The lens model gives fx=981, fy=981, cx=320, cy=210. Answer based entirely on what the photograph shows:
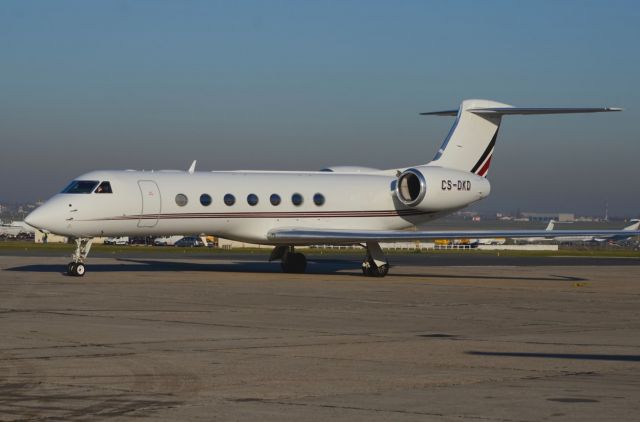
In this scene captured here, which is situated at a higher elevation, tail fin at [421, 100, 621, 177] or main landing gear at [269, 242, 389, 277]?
tail fin at [421, 100, 621, 177]

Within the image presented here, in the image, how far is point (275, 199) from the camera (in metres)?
29.2

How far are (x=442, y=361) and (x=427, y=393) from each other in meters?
2.23

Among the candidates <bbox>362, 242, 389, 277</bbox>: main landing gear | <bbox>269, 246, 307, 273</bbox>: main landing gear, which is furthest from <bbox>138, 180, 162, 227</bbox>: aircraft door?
<bbox>362, 242, 389, 277</bbox>: main landing gear

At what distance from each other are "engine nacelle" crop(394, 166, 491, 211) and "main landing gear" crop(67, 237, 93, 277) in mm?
9921

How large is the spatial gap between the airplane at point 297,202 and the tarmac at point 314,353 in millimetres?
3157

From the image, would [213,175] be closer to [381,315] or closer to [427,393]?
[381,315]

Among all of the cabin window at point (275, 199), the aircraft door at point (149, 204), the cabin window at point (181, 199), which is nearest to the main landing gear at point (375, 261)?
the cabin window at point (275, 199)

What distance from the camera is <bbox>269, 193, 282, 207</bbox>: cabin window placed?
29.1 m

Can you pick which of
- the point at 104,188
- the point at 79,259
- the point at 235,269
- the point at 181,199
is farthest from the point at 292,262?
the point at 79,259

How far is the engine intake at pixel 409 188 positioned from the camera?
30594 mm

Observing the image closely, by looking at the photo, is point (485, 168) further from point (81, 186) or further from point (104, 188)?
point (81, 186)

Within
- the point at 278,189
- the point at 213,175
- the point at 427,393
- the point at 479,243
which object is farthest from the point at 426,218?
the point at 479,243

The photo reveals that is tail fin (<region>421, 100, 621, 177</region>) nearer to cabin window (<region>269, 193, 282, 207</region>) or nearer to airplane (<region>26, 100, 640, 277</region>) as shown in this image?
airplane (<region>26, 100, 640, 277</region>)

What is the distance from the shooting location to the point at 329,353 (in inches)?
462
